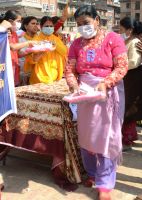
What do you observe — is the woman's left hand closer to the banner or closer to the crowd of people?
the crowd of people

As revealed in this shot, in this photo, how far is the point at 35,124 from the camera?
3609 millimetres

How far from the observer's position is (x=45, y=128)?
11.6ft

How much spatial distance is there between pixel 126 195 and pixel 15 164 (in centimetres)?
141

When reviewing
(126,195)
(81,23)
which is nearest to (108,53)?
(81,23)

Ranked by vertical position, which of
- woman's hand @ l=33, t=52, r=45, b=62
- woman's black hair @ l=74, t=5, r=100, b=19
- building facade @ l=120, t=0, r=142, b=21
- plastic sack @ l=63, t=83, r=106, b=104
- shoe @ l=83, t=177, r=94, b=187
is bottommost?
shoe @ l=83, t=177, r=94, b=187

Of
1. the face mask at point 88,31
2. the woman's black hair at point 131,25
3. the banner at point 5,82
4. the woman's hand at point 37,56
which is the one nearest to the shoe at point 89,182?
the banner at point 5,82

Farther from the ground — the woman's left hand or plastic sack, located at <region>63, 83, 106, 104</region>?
the woman's left hand

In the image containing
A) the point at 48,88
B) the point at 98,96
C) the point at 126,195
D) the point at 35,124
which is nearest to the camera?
the point at 98,96

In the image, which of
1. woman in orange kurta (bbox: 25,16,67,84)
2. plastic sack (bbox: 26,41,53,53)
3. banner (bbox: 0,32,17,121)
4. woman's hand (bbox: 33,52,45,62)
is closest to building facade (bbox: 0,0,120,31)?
woman in orange kurta (bbox: 25,16,67,84)

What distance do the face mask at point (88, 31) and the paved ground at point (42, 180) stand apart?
142cm

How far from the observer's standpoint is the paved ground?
3.29m

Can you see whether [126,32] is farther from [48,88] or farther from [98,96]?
[98,96]

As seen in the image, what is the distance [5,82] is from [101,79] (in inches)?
33.6

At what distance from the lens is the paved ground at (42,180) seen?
329cm
